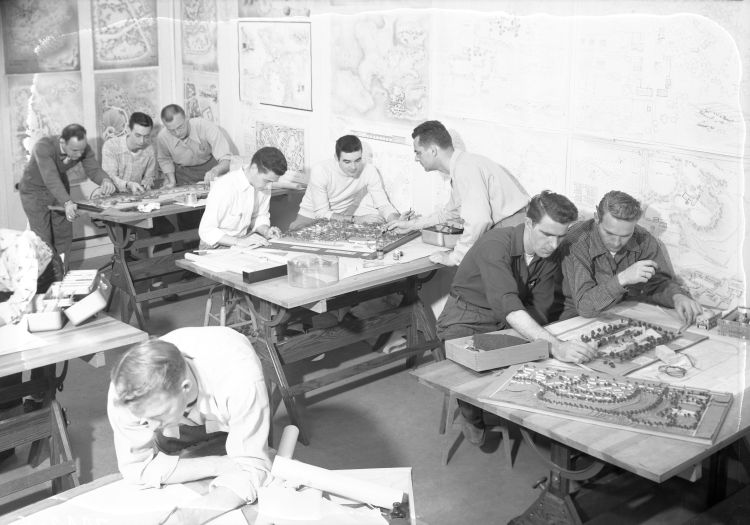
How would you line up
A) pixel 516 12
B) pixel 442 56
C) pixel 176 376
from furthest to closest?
Answer: pixel 442 56 → pixel 516 12 → pixel 176 376

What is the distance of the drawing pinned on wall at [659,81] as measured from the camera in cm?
440

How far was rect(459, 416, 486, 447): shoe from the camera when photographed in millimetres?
4551

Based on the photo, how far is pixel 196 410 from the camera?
9.49ft

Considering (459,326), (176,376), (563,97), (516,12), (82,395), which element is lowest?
(82,395)

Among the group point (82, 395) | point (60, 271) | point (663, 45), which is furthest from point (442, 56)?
point (82, 395)

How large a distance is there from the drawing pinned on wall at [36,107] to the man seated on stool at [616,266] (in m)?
5.09

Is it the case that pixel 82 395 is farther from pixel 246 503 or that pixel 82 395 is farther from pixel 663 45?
pixel 663 45

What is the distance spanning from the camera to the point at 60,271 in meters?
4.91

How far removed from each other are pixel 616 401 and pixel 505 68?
2.71m

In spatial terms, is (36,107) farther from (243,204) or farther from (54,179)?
(243,204)

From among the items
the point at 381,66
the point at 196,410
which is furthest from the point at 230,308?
the point at 196,410

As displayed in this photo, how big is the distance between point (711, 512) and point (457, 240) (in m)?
2.16

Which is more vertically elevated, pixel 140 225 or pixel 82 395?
pixel 140 225

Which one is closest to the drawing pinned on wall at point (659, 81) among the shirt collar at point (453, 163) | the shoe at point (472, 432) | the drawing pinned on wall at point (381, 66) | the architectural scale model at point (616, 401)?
the shirt collar at point (453, 163)
